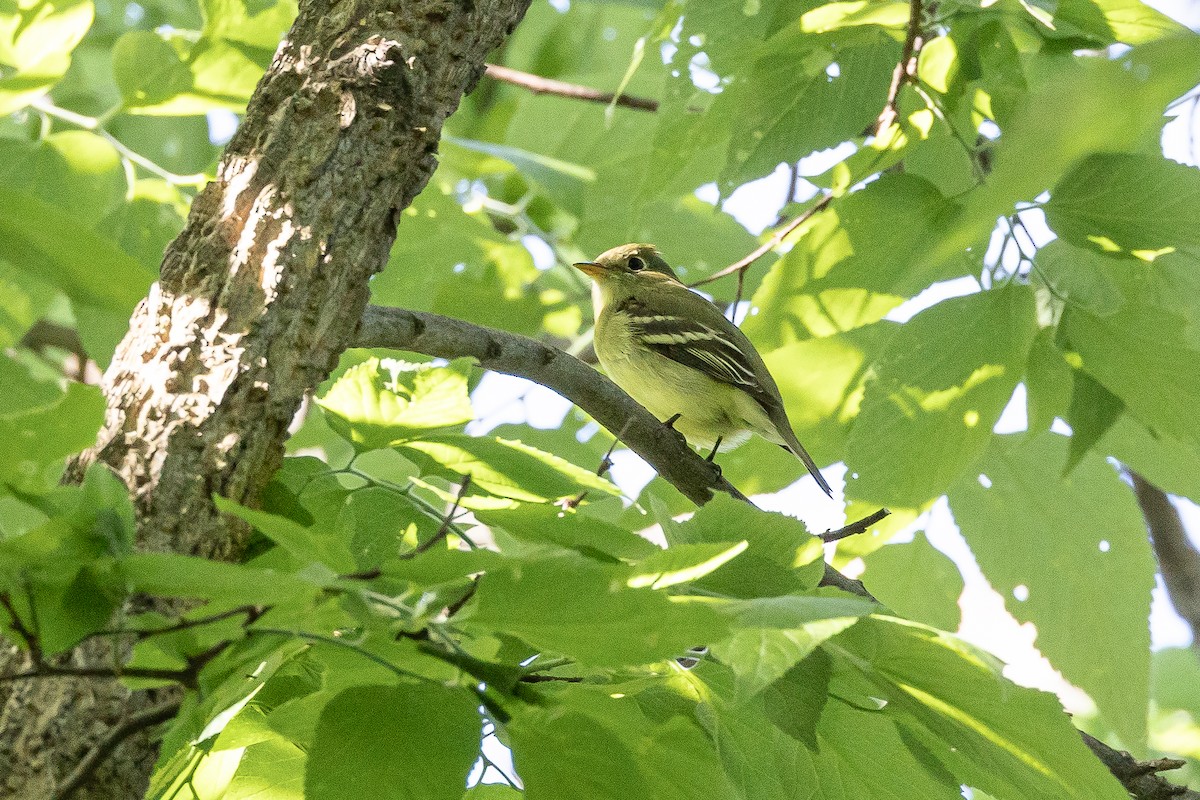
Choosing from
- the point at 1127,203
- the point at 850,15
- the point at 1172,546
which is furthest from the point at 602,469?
the point at 1172,546

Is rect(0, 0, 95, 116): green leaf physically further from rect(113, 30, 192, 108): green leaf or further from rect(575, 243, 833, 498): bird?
rect(575, 243, 833, 498): bird

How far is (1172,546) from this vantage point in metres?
5.48

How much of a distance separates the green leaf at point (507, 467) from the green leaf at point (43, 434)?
2.37ft

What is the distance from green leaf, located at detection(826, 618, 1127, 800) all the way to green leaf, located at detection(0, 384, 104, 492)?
0.97 metres

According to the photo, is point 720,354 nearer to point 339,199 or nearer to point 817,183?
point 817,183

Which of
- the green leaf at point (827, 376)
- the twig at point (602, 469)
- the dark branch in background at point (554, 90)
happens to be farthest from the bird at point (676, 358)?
the green leaf at point (827, 376)

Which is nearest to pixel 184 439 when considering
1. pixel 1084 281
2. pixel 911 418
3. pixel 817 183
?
pixel 911 418

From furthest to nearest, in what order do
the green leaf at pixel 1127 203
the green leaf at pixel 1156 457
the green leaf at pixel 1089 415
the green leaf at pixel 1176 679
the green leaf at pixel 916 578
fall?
the green leaf at pixel 1176 679 → the green leaf at pixel 916 578 → the green leaf at pixel 1156 457 → the green leaf at pixel 1089 415 → the green leaf at pixel 1127 203

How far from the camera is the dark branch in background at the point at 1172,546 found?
5449 mm

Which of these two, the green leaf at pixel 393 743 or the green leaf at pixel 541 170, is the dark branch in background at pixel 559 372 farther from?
the green leaf at pixel 541 170

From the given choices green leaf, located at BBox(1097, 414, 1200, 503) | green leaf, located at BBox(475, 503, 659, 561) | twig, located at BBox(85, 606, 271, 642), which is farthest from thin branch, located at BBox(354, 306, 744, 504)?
green leaf, located at BBox(1097, 414, 1200, 503)

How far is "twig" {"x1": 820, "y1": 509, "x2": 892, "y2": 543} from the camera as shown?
89.7 inches

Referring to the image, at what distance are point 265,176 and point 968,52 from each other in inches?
65.9

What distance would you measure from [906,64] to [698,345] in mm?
2518
